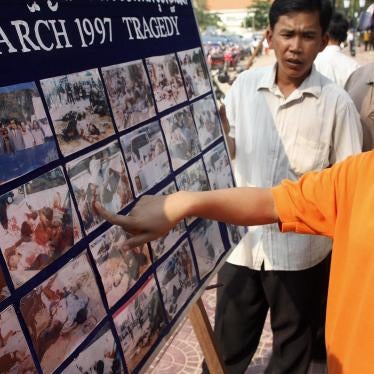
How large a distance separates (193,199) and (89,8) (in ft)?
1.59

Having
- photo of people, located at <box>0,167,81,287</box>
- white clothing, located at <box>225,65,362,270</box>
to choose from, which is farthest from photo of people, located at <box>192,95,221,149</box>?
photo of people, located at <box>0,167,81,287</box>

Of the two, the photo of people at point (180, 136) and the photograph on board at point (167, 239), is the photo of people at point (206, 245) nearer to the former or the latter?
the photograph on board at point (167, 239)

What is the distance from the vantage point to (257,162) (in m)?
1.97

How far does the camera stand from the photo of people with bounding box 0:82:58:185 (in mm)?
799

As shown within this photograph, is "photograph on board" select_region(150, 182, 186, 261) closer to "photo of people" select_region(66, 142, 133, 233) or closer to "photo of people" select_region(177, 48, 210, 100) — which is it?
"photo of people" select_region(66, 142, 133, 233)

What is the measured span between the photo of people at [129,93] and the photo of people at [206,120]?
30 cm

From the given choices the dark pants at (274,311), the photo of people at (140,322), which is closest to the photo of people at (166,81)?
the photo of people at (140,322)

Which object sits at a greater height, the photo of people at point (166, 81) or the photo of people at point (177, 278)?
the photo of people at point (166, 81)

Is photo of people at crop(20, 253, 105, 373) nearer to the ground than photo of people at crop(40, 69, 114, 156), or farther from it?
nearer to the ground

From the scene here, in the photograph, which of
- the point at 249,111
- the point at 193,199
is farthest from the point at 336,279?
the point at 249,111

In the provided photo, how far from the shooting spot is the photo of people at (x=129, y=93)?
1.08m

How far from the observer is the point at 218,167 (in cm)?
162

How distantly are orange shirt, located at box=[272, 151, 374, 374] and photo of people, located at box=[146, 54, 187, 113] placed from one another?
1.24 ft

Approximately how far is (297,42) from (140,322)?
121 cm
